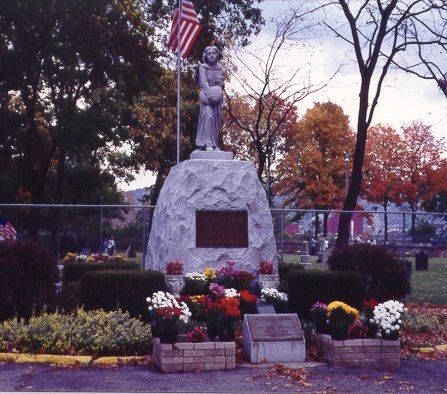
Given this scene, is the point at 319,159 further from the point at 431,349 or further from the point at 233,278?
the point at 431,349

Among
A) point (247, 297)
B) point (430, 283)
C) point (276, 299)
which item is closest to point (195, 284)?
point (276, 299)

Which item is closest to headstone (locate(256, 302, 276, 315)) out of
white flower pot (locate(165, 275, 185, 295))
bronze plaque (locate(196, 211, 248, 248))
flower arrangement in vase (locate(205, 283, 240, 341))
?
white flower pot (locate(165, 275, 185, 295))

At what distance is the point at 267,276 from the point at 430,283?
1289cm

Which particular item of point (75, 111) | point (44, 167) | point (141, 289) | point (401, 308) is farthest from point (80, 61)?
point (401, 308)

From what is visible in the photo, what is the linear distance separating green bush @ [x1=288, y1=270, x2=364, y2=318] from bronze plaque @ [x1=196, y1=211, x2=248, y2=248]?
202 cm

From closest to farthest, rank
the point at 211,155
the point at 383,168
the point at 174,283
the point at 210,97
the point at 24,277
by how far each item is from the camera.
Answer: the point at 24,277
the point at 174,283
the point at 211,155
the point at 210,97
the point at 383,168

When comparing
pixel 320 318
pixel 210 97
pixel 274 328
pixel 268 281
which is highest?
pixel 210 97

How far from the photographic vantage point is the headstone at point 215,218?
46.3ft

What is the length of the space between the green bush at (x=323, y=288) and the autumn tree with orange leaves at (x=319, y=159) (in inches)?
1560

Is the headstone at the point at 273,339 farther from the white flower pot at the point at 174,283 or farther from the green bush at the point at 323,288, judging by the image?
the white flower pot at the point at 174,283

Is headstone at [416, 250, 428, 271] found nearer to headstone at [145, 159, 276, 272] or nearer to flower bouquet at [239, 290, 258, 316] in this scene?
headstone at [145, 159, 276, 272]

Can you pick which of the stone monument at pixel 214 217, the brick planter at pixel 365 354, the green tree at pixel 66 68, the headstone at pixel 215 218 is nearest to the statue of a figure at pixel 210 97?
the stone monument at pixel 214 217

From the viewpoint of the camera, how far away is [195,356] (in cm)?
880

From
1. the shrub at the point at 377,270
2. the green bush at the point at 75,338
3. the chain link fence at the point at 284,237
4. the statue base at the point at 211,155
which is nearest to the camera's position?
the green bush at the point at 75,338
